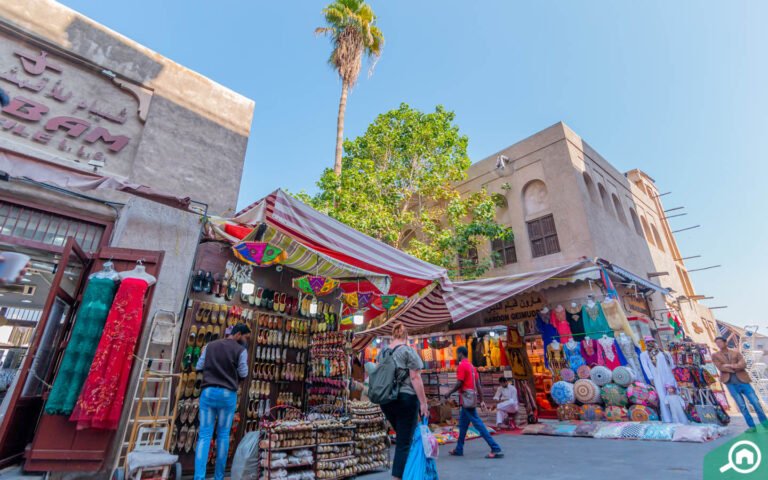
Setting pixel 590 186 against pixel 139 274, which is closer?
pixel 139 274

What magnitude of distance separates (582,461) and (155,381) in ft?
19.6

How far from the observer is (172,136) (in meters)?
7.39

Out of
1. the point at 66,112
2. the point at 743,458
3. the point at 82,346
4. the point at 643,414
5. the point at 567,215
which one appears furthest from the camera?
the point at 567,215

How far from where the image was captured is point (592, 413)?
8.80 metres

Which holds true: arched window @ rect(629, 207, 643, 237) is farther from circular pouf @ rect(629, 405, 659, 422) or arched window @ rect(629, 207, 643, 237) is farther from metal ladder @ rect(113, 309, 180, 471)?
metal ladder @ rect(113, 309, 180, 471)

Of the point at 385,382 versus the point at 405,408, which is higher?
the point at 385,382

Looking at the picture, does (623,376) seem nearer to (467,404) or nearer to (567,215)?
(467,404)

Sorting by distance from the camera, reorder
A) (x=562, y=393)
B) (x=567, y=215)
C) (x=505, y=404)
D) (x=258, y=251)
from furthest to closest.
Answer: (x=567, y=215)
(x=562, y=393)
(x=505, y=404)
(x=258, y=251)

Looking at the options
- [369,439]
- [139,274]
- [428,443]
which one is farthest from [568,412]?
[139,274]

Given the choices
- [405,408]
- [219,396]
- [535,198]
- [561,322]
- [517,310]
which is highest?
[535,198]

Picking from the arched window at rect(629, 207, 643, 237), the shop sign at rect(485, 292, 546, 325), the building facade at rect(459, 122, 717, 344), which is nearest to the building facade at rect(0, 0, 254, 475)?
the shop sign at rect(485, 292, 546, 325)

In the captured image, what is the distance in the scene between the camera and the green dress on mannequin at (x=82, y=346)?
160 inches

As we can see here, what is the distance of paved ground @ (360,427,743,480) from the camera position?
4171 mm

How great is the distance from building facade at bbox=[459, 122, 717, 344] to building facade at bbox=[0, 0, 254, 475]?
10.0 metres
